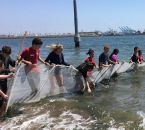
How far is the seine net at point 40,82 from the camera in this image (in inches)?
412

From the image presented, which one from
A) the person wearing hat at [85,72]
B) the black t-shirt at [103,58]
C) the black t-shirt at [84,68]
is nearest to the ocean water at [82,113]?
the person wearing hat at [85,72]

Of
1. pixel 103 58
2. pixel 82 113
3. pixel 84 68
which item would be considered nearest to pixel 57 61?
pixel 84 68

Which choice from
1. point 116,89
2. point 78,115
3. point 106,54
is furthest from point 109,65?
point 78,115

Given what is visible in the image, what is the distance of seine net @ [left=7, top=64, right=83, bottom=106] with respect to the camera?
10453 mm

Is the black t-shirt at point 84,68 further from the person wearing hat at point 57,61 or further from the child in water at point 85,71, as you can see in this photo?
the person wearing hat at point 57,61

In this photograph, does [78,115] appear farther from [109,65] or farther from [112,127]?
[109,65]

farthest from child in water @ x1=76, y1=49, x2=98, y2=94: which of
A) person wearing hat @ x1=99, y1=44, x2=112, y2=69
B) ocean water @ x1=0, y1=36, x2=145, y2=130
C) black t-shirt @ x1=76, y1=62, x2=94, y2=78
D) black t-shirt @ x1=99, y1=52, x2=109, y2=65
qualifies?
black t-shirt @ x1=99, y1=52, x2=109, y2=65

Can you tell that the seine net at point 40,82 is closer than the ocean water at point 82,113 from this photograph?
No

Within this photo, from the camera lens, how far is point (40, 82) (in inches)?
460

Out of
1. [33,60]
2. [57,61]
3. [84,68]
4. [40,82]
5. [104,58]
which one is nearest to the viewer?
[33,60]

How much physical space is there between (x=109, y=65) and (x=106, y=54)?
0.82 m

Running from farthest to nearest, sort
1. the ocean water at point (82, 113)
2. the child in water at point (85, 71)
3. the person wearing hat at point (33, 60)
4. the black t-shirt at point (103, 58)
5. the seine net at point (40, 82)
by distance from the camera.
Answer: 1. the black t-shirt at point (103, 58)
2. the child in water at point (85, 71)
3. the person wearing hat at point (33, 60)
4. the seine net at point (40, 82)
5. the ocean water at point (82, 113)

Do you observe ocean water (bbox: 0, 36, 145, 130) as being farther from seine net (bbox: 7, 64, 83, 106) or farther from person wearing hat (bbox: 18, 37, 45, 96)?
person wearing hat (bbox: 18, 37, 45, 96)

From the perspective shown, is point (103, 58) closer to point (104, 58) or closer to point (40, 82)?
point (104, 58)
